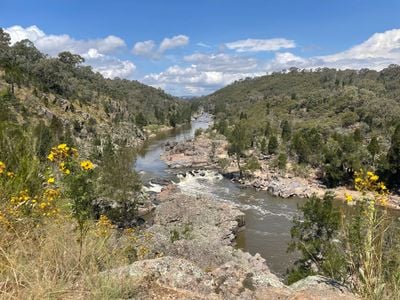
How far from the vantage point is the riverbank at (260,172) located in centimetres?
5131

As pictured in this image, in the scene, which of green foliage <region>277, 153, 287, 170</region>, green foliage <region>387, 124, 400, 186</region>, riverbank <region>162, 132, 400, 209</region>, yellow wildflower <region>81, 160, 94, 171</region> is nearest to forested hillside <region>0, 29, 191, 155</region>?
riverbank <region>162, 132, 400, 209</region>

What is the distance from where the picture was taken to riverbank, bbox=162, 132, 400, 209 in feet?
168

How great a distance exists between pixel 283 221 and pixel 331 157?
22042mm

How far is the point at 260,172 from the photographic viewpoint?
2453 inches

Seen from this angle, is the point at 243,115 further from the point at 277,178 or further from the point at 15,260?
the point at 15,260

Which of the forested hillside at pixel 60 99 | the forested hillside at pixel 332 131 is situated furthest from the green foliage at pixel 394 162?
the forested hillside at pixel 60 99

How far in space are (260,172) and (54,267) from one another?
58.6 meters

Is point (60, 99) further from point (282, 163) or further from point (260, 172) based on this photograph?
point (282, 163)

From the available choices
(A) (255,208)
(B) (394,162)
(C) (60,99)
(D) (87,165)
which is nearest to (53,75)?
(C) (60,99)

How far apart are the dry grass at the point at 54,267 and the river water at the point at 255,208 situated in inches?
947

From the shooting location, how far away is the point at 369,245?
448 centimetres

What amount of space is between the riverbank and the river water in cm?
181

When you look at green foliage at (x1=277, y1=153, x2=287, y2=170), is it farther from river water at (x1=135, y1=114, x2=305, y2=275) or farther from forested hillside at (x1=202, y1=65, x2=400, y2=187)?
river water at (x1=135, y1=114, x2=305, y2=275)

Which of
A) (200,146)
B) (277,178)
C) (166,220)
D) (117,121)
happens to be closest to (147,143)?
(117,121)
